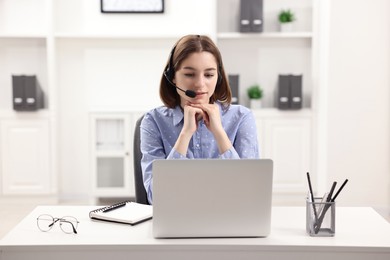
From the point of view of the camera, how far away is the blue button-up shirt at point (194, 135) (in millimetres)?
2195

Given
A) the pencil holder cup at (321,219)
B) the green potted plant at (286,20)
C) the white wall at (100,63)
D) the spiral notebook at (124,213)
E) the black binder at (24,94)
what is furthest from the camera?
the white wall at (100,63)

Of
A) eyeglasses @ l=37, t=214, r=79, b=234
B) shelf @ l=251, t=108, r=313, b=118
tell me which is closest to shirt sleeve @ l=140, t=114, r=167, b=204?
eyeglasses @ l=37, t=214, r=79, b=234

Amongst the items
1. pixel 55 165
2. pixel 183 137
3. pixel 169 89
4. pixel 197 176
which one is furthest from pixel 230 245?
pixel 55 165

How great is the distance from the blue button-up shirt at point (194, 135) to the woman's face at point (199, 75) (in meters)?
0.16

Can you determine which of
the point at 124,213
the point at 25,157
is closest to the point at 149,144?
the point at 124,213

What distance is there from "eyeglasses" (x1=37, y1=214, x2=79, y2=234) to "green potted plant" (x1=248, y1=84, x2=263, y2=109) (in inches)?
124

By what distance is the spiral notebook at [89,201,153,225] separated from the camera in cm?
172

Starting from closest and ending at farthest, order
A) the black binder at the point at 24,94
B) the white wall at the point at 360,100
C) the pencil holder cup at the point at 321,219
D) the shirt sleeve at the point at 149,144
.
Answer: the pencil holder cup at the point at 321,219 < the shirt sleeve at the point at 149,144 < the white wall at the point at 360,100 < the black binder at the point at 24,94

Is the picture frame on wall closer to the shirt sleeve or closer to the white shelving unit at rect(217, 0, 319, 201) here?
the white shelving unit at rect(217, 0, 319, 201)

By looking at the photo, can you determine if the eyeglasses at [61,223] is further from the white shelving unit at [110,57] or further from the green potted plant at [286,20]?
the green potted plant at [286,20]

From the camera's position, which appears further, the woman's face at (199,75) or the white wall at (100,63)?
the white wall at (100,63)

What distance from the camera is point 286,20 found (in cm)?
472

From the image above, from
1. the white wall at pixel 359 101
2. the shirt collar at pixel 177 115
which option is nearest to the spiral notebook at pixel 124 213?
the shirt collar at pixel 177 115

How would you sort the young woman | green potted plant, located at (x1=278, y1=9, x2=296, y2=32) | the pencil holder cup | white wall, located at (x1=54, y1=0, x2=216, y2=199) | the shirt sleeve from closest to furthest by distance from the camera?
the pencil holder cup < the young woman < the shirt sleeve < green potted plant, located at (x1=278, y1=9, x2=296, y2=32) < white wall, located at (x1=54, y1=0, x2=216, y2=199)
